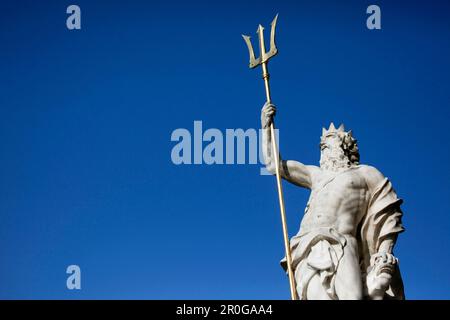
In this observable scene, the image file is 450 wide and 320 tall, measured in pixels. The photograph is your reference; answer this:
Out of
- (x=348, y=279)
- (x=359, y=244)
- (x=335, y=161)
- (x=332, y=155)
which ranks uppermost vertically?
(x=332, y=155)

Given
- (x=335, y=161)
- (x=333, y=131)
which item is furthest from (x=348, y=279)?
(x=333, y=131)

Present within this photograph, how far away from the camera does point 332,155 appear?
1720 centimetres

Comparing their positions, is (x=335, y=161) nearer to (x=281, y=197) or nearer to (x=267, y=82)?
(x=281, y=197)

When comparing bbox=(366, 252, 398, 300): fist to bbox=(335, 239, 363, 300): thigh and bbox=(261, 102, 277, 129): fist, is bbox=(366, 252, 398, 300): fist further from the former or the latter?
bbox=(261, 102, 277, 129): fist

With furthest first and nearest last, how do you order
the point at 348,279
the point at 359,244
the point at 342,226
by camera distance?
the point at 359,244, the point at 342,226, the point at 348,279

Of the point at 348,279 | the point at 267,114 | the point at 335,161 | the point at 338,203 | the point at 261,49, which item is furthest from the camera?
the point at 261,49

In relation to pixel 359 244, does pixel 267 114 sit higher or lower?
higher

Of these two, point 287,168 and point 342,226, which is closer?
point 342,226

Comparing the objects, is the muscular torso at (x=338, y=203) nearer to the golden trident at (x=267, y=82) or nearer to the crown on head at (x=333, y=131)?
the golden trident at (x=267, y=82)

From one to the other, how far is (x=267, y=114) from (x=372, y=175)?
6.87ft
